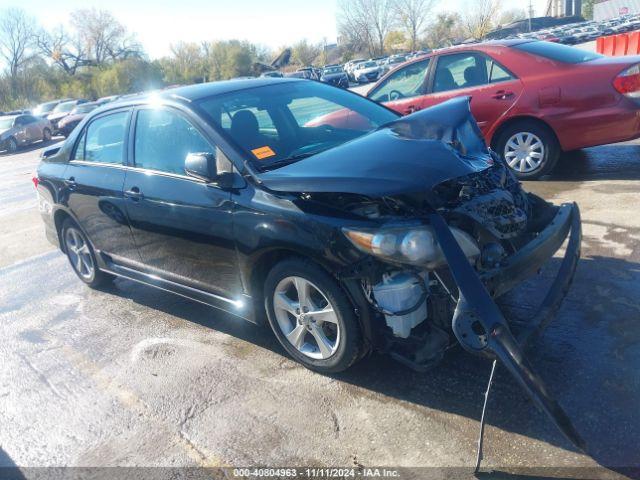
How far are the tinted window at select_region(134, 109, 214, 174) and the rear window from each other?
4.59m

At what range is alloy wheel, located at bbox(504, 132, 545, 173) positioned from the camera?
6621mm

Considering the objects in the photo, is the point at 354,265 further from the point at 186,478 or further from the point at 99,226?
the point at 99,226

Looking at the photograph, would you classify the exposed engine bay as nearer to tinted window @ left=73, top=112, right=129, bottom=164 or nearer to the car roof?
the car roof

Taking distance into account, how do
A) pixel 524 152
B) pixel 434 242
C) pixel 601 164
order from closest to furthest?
pixel 434 242
pixel 524 152
pixel 601 164

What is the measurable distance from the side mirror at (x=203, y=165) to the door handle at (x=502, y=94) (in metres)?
4.38

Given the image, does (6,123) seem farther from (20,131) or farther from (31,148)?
(31,148)

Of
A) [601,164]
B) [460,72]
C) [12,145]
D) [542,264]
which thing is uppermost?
[460,72]

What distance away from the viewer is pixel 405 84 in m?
7.89

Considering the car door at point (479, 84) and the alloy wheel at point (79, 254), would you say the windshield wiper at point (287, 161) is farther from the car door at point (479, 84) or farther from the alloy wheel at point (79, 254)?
the car door at point (479, 84)

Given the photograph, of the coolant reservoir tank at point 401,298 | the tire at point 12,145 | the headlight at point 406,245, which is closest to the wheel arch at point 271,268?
the coolant reservoir tank at point 401,298

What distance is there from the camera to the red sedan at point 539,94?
6.08 metres

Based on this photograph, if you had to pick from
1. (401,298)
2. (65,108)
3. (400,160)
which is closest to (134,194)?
(400,160)

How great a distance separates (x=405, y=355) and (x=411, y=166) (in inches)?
40.5

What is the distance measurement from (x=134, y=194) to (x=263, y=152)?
1.24 metres
